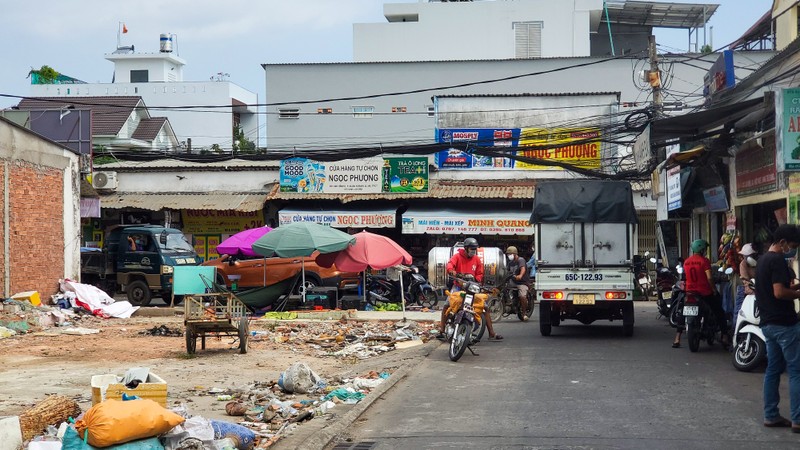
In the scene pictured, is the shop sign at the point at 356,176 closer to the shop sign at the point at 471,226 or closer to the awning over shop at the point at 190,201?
the awning over shop at the point at 190,201

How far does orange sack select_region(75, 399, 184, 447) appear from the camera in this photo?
6.62m

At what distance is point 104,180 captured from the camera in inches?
1216

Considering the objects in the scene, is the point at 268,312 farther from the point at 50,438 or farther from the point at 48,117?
the point at 50,438

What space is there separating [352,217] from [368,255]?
9.16m

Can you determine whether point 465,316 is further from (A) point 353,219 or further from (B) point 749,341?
(A) point 353,219

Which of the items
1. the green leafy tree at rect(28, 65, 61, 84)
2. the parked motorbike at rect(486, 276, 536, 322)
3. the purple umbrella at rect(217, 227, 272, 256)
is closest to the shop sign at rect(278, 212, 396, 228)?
the purple umbrella at rect(217, 227, 272, 256)

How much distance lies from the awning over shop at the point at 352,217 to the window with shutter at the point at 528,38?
21.7 meters

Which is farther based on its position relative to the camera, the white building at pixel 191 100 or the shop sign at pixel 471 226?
Answer: the white building at pixel 191 100

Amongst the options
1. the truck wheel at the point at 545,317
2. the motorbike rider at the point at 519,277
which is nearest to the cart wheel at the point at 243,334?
the truck wheel at the point at 545,317

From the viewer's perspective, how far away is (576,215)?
1720 centimetres

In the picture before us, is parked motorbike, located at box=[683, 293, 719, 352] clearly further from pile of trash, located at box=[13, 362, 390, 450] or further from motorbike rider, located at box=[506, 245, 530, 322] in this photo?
motorbike rider, located at box=[506, 245, 530, 322]

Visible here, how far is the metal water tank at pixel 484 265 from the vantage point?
24.3m

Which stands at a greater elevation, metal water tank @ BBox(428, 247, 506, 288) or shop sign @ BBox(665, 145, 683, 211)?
shop sign @ BBox(665, 145, 683, 211)

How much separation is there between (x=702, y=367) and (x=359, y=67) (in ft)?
119
